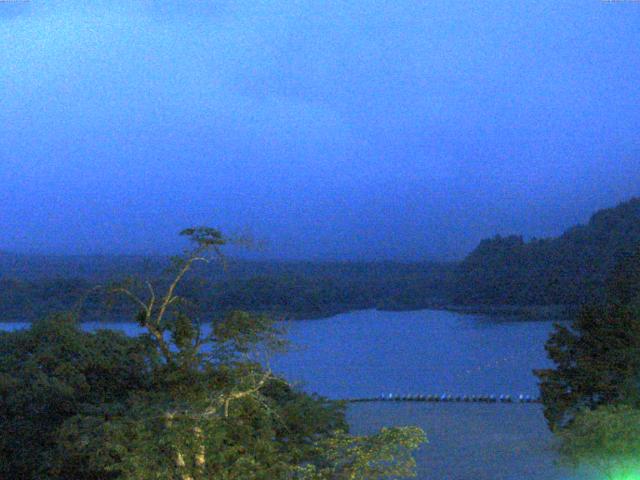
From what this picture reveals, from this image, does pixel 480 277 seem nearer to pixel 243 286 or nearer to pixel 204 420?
pixel 243 286

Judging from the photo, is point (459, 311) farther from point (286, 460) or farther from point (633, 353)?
point (286, 460)

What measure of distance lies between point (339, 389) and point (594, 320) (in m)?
9.64

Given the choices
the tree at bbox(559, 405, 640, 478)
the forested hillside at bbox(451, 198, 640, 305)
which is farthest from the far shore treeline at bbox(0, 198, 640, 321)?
the tree at bbox(559, 405, 640, 478)

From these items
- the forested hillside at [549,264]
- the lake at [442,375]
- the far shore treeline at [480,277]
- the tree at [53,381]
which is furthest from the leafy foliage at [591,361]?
the forested hillside at [549,264]

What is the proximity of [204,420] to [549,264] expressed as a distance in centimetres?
3301

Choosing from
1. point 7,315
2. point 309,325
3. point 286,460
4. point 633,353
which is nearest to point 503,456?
point 633,353

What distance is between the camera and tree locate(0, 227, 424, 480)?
606 cm

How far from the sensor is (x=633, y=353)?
10.5 meters

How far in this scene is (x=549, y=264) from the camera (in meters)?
36.8

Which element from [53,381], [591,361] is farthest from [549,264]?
[53,381]

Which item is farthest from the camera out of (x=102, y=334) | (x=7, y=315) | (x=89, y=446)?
(x=7, y=315)

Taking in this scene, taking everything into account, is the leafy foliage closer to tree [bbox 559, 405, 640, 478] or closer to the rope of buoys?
tree [bbox 559, 405, 640, 478]

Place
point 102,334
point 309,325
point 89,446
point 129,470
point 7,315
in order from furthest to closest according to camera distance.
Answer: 1. point 309,325
2. point 7,315
3. point 102,334
4. point 89,446
5. point 129,470

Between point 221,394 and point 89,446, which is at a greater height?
point 221,394
